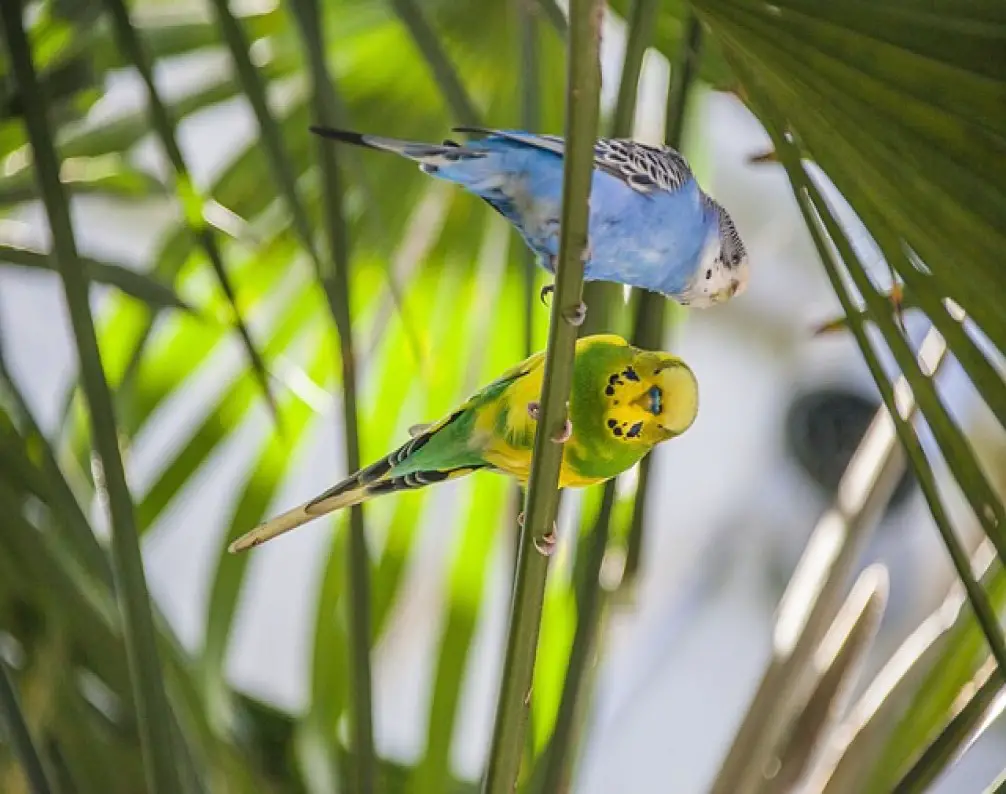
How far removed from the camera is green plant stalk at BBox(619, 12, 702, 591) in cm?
47

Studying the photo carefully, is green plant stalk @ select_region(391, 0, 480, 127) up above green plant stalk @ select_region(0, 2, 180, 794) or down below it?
above

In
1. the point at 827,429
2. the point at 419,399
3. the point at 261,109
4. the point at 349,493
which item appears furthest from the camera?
the point at 827,429

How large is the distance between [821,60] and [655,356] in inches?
4.7

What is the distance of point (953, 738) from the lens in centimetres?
46

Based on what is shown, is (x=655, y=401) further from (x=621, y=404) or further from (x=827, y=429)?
(x=827, y=429)

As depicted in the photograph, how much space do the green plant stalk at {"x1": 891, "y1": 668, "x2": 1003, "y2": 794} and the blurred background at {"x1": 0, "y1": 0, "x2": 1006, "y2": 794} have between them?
21 cm

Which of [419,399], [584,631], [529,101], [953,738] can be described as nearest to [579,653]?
[584,631]

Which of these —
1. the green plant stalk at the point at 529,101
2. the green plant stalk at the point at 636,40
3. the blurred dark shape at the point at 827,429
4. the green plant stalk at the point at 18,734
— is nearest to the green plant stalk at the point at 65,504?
the green plant stalk at the point at 18,734

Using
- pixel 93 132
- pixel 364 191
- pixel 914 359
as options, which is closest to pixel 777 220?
pixel 93 132

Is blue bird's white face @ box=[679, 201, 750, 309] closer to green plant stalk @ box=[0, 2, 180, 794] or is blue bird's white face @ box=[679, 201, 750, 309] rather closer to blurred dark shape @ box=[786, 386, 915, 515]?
green plant stalk @ box=[0, 2, 180, 794]

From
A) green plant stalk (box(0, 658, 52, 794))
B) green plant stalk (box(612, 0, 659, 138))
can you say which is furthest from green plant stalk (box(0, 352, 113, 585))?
green plant stalk (box(612, 0, 659, 138))

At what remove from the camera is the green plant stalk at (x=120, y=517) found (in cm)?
39

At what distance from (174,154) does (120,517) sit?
0.21 m

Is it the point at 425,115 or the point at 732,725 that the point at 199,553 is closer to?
the point at 732,725
